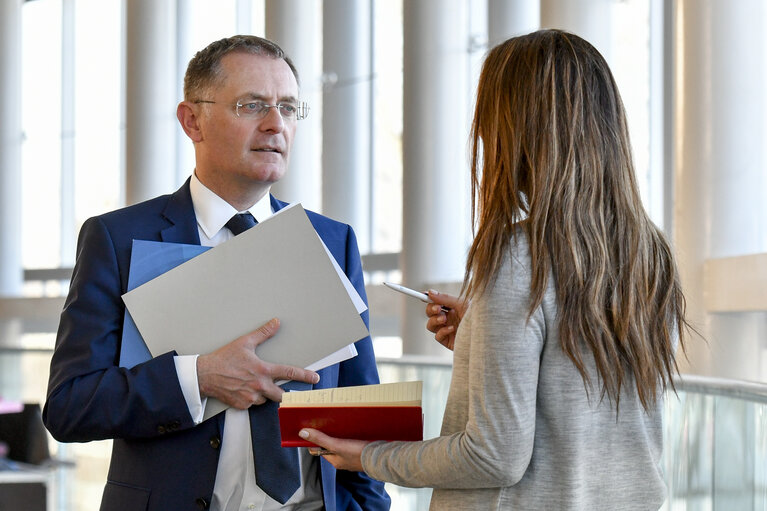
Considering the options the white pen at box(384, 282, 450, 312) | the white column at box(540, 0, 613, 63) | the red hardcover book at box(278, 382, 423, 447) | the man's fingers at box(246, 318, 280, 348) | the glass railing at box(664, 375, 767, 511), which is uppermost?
the white column at box(540, 0, 613, 63)

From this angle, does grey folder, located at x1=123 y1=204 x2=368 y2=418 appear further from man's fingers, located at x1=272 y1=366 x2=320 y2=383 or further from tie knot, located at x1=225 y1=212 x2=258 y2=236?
tie knot, located at x1=225 y1=212 x2=258 y2=236

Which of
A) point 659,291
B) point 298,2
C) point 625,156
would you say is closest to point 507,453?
point 659,291

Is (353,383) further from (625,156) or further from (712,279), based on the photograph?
(712,279)

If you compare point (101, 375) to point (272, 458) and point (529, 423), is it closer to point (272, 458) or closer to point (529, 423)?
point (272, 458)

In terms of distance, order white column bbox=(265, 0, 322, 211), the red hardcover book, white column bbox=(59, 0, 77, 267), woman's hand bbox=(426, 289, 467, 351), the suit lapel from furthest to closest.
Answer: white column bbox=(59, 0, 77, 267) → white column bbox=(265, 0, 322, 211) → the suit lapel → woman's hand bbox=(426, 289, 467, 351) → the red hardcover book

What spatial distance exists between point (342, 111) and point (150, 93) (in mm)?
2398

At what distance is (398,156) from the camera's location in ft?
37.5

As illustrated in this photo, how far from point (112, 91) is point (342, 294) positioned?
13859 mm

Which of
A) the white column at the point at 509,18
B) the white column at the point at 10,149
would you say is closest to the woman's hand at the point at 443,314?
the white column at the point at 509,18

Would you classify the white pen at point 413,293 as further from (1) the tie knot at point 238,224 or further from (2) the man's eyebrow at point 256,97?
(2) the man's eyebrow at point 256,97

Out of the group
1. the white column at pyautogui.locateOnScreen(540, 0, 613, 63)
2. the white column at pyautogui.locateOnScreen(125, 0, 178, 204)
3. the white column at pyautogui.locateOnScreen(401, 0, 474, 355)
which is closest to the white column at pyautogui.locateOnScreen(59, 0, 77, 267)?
the white column at pyautogui.locateOnScreen(125, 0, 178, 204)

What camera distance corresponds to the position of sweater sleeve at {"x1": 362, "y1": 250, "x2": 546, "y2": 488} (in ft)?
5.58

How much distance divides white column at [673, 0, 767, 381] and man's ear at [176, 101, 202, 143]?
2.61 m

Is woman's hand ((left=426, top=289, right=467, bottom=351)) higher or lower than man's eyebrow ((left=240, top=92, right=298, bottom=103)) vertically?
lower
